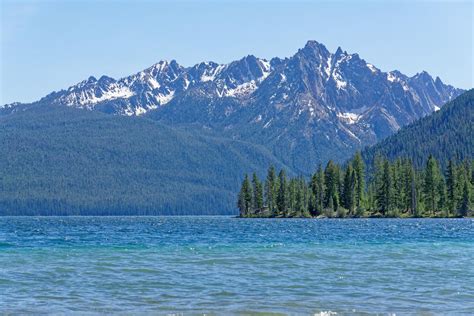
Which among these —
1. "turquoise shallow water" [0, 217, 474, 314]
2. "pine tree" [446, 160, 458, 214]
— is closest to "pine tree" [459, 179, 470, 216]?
"pine tree" [446, 160, 458, 214]

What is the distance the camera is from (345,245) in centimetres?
7706

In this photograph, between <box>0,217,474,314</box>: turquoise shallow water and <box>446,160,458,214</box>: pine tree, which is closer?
<box>0,217,474,314</box>: turquoise shallow water

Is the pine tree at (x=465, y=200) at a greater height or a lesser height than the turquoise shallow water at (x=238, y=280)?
greater

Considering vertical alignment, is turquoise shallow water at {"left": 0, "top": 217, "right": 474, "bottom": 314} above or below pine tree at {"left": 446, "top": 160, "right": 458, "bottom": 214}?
below

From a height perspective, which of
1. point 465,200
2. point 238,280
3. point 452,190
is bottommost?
point 238,280

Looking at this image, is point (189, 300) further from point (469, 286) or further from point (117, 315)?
point (469, 286)

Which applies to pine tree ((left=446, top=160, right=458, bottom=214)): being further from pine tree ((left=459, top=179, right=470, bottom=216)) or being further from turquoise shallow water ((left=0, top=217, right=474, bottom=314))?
turquoise shallow water ((left=0, top=217, right=474, bottom=314))

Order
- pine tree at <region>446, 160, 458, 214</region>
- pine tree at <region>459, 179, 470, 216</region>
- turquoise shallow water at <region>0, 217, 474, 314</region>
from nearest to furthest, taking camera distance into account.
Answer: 1. turquoise shallow water at <region>0, 217, 474, 314</region>
2. pine tree at <region>459, 179, 470, 216</region>
3. pine tree at <region>446, 160, 458, 214</region>

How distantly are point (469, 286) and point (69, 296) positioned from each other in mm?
21930

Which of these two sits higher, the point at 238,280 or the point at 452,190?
the point at 452,190

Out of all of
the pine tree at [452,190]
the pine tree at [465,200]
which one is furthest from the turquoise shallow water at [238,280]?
the pine tree at [452,190]

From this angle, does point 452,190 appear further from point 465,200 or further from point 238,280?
point 238,280

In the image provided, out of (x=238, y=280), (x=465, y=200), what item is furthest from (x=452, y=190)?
(x=238, y=280)

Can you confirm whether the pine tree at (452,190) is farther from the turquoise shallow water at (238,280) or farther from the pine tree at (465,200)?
the turquoise shallow water at (238,280)
